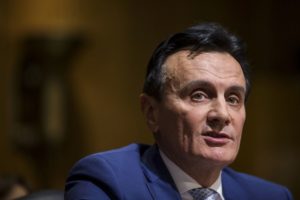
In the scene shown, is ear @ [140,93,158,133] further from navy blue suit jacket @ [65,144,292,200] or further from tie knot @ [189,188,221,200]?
tie knot @ [189,188,221,200]

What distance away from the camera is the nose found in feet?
4.96

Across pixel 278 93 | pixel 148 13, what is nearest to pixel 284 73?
pixel 278 93

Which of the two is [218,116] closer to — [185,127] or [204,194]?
[185,127]

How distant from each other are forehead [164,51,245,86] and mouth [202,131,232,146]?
0.44 ft

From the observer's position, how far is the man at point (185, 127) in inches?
59.4

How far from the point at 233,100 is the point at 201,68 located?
125mm

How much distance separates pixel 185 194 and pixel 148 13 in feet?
9.67

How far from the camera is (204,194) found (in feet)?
5.17

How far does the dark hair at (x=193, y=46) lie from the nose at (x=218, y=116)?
0.15 meters

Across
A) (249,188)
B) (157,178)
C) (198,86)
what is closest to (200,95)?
(198,86)

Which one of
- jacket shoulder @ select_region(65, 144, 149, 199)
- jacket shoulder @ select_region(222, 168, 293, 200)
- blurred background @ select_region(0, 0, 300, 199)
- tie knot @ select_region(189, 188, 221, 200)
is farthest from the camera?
blurred background @ select_region(0, 0, 300, 199)

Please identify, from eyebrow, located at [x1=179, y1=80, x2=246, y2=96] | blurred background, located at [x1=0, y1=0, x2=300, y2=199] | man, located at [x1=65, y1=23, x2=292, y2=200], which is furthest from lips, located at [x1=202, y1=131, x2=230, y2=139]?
blurred background, located at [x1=0, y1=0, x2=300, y2=199]

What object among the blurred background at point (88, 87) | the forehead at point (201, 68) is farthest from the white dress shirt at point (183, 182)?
the blurred background at point (88, 87)

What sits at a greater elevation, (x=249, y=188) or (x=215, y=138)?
(x=215, y=138)
